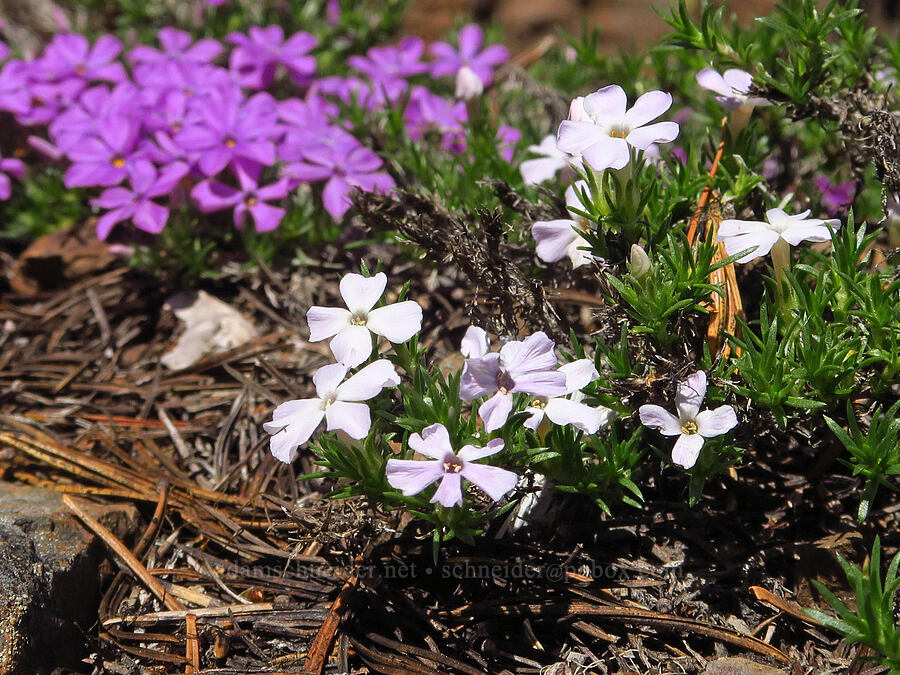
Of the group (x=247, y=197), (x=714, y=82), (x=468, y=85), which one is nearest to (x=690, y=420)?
(x=714, y=82)

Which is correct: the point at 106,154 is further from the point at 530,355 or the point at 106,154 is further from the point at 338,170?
Answer: the point at 530,355

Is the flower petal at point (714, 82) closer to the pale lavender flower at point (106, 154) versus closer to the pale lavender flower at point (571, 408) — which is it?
the pale lavender flower at point (571, 408)

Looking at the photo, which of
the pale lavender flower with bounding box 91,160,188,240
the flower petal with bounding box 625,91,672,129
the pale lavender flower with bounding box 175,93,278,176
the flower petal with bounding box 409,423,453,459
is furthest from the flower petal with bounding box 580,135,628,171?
the pale lavender flower with bounding box 91,160,188,240

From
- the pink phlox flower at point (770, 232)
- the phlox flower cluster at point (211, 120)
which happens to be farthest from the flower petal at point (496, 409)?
the phlox flower cluster at point (211, 120)

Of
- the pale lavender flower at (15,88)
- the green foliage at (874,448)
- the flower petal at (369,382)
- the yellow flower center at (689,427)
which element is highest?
the pale lavender flower at (15,88)

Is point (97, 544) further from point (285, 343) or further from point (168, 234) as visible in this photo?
point (168, 234)

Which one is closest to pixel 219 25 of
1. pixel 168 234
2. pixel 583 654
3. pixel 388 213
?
pixel 168 234
